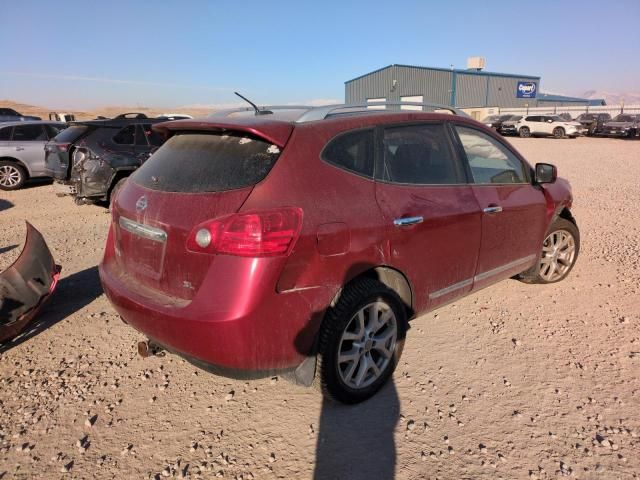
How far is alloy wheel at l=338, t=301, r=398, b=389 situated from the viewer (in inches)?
99.5

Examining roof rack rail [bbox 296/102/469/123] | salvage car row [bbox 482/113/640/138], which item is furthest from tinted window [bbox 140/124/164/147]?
salvage car row [bbox 482/113/640/138]

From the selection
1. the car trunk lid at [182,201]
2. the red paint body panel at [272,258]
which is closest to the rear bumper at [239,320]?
the red paint body panel at [272,258]

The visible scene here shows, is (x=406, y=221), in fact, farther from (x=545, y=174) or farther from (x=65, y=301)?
(x=65, y=301)

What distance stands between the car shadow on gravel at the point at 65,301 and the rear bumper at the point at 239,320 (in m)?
1.90

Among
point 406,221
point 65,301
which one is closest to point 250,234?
point 406,221

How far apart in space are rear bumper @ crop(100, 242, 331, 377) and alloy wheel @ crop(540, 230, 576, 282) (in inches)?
116

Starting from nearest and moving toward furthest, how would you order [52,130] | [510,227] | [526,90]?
1. [510,227]
2. [52,130]
3. [526,90]

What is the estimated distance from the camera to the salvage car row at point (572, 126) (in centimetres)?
2684

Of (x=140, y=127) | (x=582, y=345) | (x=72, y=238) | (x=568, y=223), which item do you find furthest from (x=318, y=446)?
(x=140, y=127)

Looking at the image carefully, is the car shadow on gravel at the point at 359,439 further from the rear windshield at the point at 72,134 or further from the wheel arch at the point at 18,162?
the wheel arch at the point at 18,162

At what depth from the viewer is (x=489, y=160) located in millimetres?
3537

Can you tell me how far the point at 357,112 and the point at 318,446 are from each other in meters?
2.05

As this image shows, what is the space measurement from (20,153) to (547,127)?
29.7 metres

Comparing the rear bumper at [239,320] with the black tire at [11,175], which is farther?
the black tire at [11,175]
